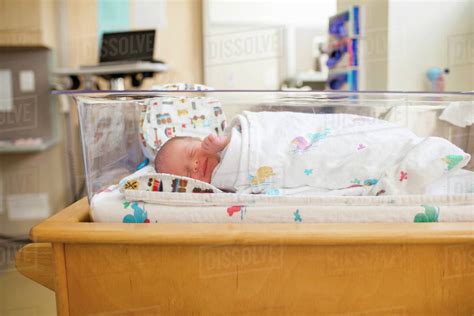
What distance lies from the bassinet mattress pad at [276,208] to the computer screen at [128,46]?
2.11 meters

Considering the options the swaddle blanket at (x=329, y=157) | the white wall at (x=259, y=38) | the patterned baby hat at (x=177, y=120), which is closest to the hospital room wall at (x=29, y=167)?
the white wall at (x=259, y=38)

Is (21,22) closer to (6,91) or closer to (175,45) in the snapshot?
(6,91)

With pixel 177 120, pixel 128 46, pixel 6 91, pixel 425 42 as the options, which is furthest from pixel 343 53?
pixel 6 91

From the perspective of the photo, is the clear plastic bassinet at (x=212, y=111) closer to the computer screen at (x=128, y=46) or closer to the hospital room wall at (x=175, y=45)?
the computer screen at (x=128, y=46)

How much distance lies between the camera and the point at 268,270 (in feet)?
2.51

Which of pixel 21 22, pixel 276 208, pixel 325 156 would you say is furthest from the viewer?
pixel 21 22

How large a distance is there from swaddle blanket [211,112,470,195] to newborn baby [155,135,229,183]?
0.17 ft

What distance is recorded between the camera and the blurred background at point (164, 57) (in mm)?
2238

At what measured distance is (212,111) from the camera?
108 cm

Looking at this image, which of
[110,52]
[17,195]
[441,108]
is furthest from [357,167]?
[17,195]

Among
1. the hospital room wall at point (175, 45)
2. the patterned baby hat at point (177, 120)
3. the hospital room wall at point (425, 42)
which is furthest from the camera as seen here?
the hospital room wall at point (175, 45)

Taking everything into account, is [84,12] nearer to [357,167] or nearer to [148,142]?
[148,142]

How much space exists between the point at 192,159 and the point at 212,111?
12 centimetres

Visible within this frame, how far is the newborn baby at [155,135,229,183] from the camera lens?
3.52ft
